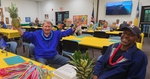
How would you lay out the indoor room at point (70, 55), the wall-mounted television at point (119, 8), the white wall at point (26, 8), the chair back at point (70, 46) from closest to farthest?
the indoor room at point (70, 55)
the chair back at point (70, 46)
the wall-mounted television at point (119, 8)
the white wall at point (26, 8)

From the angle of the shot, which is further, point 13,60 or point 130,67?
point 13,60

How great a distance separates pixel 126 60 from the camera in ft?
4.15

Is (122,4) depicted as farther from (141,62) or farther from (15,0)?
(15,0)

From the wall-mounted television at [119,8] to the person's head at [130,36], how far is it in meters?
7.49

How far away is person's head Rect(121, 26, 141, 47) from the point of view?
1271 mm

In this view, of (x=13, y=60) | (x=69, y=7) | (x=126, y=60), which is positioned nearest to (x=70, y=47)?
(x=13, y=60)

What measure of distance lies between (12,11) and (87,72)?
4.65ft

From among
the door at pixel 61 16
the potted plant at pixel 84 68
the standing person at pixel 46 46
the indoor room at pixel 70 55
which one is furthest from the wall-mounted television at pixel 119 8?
the potted plant at pixel 84 68

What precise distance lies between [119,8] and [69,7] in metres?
4.49

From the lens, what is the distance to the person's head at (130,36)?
127cm

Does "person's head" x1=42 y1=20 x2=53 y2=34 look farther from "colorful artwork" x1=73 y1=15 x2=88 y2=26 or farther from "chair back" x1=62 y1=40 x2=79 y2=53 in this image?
"colorful artwork" x1=73 y1=15 x2=88 y2=26

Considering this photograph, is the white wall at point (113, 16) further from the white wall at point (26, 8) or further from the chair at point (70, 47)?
the white wall at point (26, 8)

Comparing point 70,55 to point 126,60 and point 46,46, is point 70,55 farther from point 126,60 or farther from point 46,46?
point 126,60

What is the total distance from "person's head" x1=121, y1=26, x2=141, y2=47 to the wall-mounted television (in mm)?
7492
